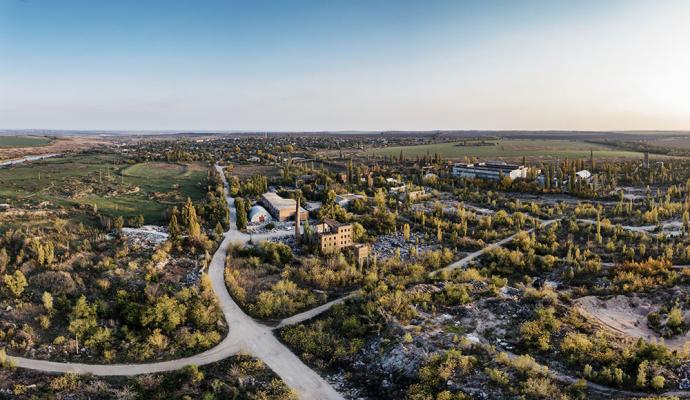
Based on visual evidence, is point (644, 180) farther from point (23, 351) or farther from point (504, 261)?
point (23, 351)

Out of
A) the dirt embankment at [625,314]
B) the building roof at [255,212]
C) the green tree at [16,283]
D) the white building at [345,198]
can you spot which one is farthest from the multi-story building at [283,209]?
the dirt embankment at [625,314]

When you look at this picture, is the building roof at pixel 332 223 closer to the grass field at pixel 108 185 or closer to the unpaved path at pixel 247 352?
the unpaved path at pixel 247 352

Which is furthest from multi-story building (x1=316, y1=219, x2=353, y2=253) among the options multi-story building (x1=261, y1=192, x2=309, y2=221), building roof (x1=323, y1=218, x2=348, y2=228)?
multi-story building (x1=261, y1=192, x2=309, y2=221)

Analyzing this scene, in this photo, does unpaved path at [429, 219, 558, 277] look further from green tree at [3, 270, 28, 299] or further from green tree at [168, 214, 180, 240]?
green tree at [3, 270, 28, 299]

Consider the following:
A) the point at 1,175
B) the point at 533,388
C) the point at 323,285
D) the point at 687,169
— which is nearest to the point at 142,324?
the point at 323,285

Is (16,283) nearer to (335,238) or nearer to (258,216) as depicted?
(335,238)
